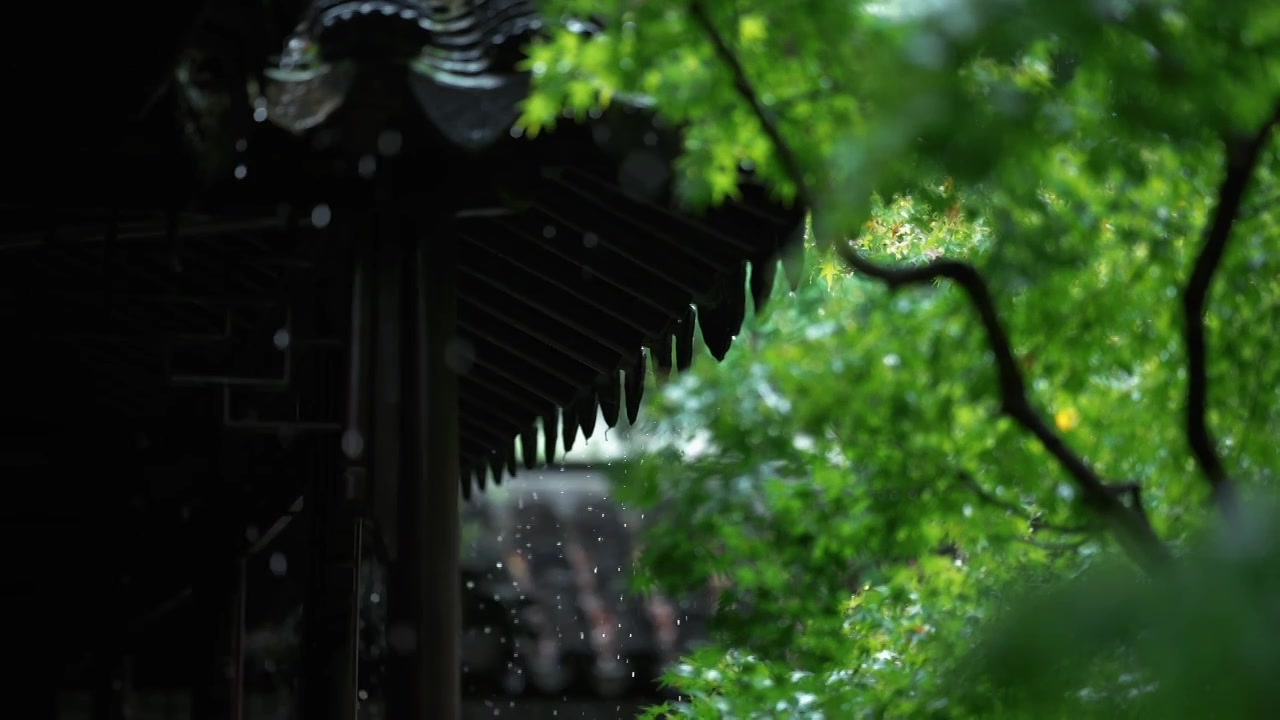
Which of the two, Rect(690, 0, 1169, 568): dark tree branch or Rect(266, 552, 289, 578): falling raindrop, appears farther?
Rect(266, 552, 289, 578): falling raindrop

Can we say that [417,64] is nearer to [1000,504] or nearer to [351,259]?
[351,259]

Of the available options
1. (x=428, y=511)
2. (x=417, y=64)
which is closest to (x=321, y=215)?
(x=417, y=64)

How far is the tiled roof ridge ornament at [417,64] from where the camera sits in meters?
3.42

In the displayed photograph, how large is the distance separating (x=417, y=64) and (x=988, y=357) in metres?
1.53

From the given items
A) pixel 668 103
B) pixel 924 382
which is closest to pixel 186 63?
pixel 668 103

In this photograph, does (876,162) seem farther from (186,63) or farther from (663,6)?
(186,63)

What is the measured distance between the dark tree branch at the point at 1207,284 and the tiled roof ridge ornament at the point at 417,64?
148cm

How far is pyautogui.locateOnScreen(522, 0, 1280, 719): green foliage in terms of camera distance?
2672 millimetres

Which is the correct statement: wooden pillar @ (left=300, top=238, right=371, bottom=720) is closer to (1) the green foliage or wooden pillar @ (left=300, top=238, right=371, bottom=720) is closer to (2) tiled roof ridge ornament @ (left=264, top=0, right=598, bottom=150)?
(2) tiled roof ridge ornament @ (left=264, top=0, right=598, bottom=150)

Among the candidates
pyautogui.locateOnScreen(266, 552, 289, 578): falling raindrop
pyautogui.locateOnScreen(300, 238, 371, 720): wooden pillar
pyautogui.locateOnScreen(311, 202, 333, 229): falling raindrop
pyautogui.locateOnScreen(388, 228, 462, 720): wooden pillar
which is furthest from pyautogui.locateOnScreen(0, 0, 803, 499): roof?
pyautogui.locateOnScreen(266, 552, 289, 578): falling raindrop

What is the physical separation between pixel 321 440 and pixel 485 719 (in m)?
12.2

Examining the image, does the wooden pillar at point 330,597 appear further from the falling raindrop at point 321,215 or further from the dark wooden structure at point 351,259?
the falling raindrop at point 321,215

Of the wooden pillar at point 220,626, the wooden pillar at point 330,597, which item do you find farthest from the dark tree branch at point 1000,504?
the wooden pillar at point 220,626

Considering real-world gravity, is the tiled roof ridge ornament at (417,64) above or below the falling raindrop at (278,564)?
below
